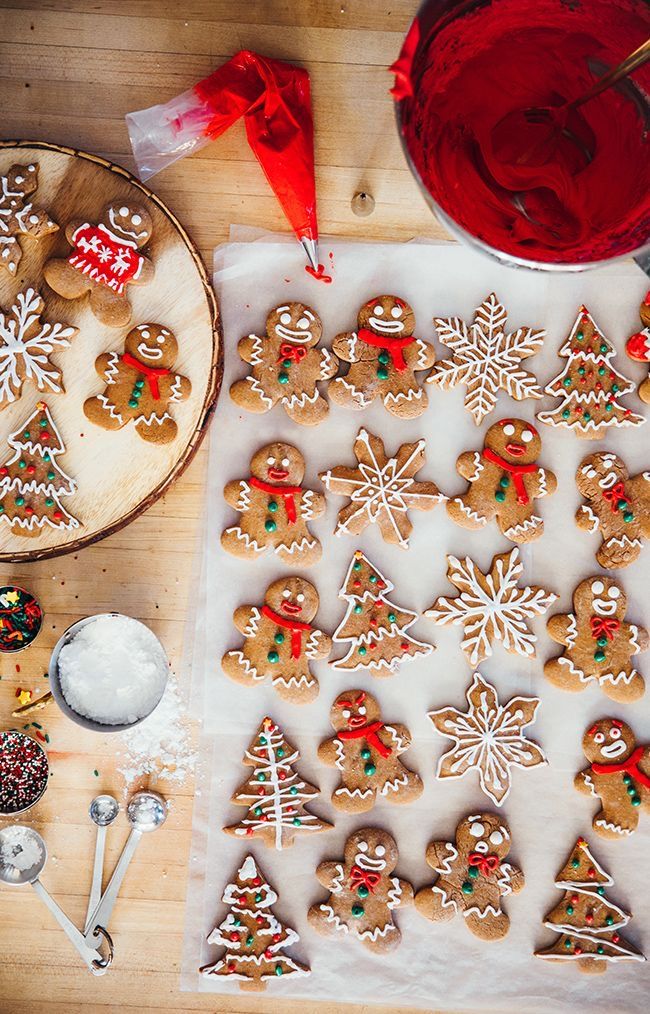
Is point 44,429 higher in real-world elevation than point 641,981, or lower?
higher

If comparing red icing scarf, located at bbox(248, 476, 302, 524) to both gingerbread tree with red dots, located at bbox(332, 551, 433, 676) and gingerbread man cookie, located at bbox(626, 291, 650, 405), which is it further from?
gingerbread man cookie, located at bbox(626, 291, 650, 405)

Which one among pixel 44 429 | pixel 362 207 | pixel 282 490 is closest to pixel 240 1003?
pixel 282 490

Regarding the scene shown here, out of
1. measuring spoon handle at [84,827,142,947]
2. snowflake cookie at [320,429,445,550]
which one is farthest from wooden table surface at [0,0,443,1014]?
snowflake cookie at [320,429,445,550]

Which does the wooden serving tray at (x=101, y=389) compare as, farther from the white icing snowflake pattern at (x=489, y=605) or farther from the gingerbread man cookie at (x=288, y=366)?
the white icing snowflake pattern at (x=489, y=605)

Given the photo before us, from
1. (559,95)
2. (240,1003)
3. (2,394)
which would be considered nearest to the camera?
(559,95)

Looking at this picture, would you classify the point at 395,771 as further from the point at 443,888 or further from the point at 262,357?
the point at 262,357

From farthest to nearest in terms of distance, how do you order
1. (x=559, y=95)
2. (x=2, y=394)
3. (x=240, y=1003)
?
(x=240, y=1003) < (x=2, y=394) < (x=559, y=95)

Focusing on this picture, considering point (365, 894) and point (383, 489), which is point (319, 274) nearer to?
point (383, 489)

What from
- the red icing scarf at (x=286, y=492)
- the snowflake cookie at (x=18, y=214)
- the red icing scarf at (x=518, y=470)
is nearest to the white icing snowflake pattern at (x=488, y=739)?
the red icing scarf at (x=518, y=470)

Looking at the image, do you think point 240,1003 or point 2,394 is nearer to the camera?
Result: point 2,394
